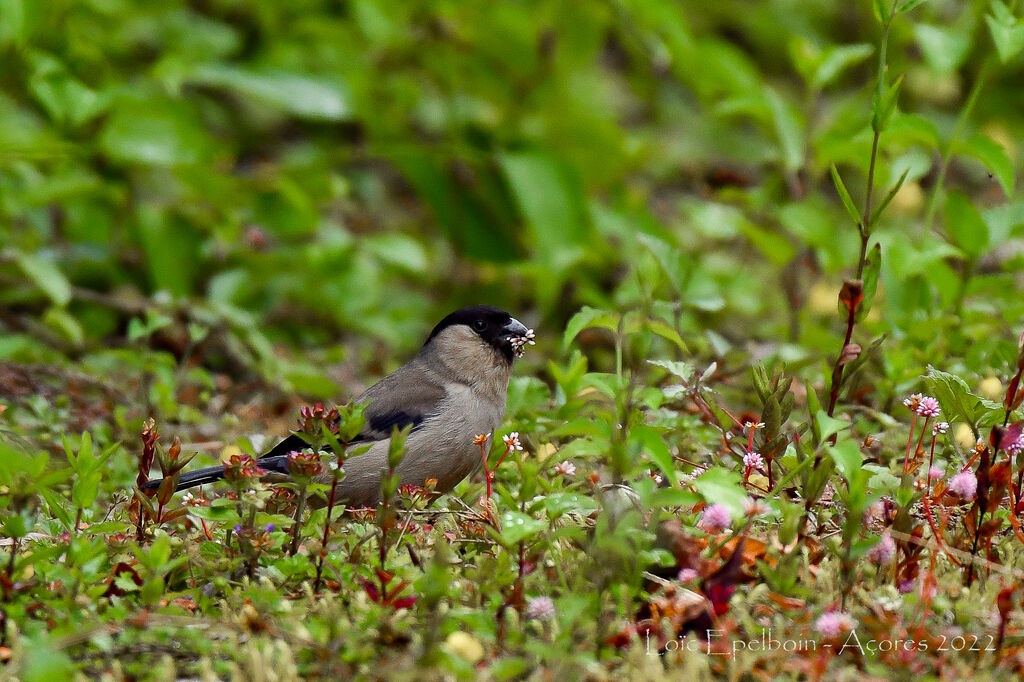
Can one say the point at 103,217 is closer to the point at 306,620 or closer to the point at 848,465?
the point at 306,620

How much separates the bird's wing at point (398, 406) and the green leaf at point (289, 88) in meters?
2.63

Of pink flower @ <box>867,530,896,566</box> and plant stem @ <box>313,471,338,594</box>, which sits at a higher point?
pink flower @ <box>867,530,896,566</box>

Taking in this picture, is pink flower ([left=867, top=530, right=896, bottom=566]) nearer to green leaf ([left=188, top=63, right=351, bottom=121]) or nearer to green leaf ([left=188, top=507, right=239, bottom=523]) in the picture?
green leaf ([left=188, top=507, right=239, bottom=523])

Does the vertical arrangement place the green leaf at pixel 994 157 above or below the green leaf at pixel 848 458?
above

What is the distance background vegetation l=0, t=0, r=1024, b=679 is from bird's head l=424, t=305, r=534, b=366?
297 millimetres

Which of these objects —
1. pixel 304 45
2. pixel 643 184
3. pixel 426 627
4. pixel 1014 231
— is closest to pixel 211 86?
pixel 304 45

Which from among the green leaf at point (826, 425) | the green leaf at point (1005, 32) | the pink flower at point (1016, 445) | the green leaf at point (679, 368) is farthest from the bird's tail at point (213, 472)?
the green leaf at point (1005, 32)

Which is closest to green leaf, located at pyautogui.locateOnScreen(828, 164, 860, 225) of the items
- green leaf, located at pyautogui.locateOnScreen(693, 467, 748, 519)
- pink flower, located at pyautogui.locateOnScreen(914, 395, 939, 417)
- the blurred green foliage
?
pink flower, located at pyautogui.locateOnScreen(914, 395, 939, 417)

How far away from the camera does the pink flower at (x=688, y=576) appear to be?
2672 mm

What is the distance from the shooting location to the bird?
12.7ft

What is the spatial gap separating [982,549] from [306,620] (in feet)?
6.10

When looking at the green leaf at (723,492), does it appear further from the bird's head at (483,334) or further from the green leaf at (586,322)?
the bird's head at (483,334)

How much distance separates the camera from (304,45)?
7223mm

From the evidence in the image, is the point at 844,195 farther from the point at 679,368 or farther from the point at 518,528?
the point at 518,528
